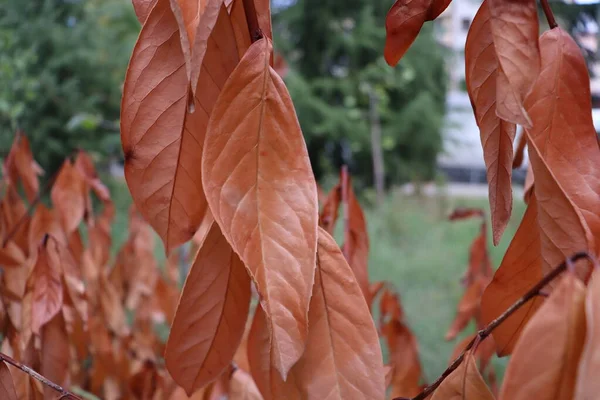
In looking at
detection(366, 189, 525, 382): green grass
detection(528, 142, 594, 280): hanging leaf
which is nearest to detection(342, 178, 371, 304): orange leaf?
detection(528, 142, 594, 280): hanging leaf

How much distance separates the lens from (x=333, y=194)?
517 mm

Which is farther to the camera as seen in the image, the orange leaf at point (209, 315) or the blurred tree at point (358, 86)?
the blurred tree at point (358, 86)

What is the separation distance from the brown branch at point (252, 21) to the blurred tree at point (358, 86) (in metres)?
4.82

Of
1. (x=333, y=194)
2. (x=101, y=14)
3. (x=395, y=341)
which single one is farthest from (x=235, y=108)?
(x=101, y=14)

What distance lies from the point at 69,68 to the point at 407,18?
3560 millimetres

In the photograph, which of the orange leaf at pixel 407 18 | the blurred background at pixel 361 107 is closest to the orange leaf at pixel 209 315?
the orange leaf at pixel 407 18

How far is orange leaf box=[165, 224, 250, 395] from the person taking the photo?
287mm

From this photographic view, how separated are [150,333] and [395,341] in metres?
0.66

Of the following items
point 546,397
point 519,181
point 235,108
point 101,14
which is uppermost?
point 101,14

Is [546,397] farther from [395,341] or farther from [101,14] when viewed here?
[101,14]

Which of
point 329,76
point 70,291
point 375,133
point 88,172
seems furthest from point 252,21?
point 329,76

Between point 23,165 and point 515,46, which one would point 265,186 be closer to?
point 515,46

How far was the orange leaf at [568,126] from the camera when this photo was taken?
269mm

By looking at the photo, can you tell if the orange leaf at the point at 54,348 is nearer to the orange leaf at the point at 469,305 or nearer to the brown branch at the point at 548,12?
the brown branch at the point at 548,12
